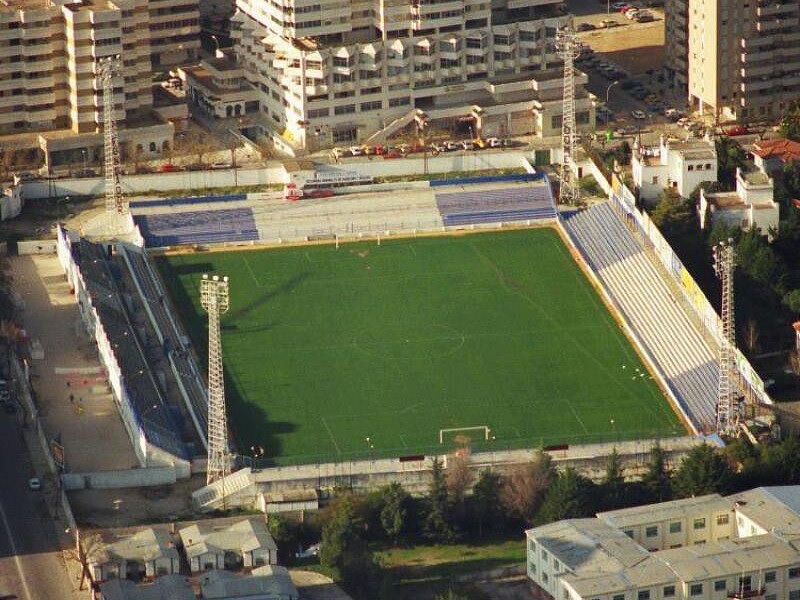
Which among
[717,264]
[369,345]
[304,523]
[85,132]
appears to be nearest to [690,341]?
[717,264]

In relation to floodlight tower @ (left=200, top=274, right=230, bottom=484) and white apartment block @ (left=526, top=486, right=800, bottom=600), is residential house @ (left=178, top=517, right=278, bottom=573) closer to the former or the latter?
floodlight tower @ (left=200, top=274, right=230, bottom=484)

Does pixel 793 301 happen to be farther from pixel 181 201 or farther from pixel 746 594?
pixel 181 201

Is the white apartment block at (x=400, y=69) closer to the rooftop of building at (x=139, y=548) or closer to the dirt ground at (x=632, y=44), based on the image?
the dirt ground at (x=632, y=44)

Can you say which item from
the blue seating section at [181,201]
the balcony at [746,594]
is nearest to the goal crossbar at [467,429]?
the balcony at [746,594]

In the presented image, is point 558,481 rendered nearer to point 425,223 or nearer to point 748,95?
point 425,223

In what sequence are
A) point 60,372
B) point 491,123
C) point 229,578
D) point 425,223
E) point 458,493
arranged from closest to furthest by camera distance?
point 229,578, point 458,493, point 60,372, point 425,223, point 491,123

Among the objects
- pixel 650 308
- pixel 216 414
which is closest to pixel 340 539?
pixel 216 414
